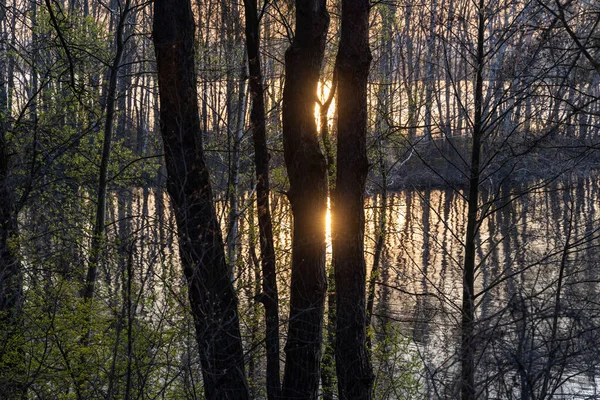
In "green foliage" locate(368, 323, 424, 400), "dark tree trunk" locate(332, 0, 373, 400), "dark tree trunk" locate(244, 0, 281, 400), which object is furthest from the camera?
"green foliage" locate(368, 323, 424, 400)

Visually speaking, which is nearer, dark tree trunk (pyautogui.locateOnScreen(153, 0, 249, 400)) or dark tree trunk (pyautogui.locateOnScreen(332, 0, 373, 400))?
dark tree trunk (pyautogui.locateOnScreen(153, 0, 249, 400))

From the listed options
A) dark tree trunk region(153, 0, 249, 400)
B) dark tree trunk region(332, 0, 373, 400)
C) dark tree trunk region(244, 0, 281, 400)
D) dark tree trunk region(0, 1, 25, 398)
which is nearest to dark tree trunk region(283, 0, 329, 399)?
dark tree trunk region(332, 0, 373, 400)

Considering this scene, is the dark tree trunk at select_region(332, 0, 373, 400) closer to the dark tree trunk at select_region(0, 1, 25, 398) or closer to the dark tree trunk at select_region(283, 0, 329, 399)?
the dark tree trunk at select_region(283, 0, 329, 399)

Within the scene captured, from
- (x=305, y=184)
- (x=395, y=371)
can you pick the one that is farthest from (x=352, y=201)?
(x=395, y=371)

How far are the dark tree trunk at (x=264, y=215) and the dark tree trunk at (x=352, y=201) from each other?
0.74 m

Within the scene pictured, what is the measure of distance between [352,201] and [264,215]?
120 cm

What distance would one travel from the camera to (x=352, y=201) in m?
7.18

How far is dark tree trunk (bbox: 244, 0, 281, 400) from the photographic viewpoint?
757 cm

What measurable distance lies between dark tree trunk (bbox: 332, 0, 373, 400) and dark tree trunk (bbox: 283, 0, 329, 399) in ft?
0.68

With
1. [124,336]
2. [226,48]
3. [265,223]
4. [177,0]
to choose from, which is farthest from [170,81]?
[226,48]

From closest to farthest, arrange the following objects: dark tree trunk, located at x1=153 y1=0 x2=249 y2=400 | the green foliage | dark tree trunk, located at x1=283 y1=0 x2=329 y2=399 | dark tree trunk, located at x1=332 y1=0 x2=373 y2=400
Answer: dark tree trunk, located at x1=153 y1=0 x2=249 y2=400 → dark tree trunk, located at x1=332 y1=0 x2=373 y2=400 → dark tree trunk, located at x1=283 y1=0 x2=329 y2=399 → the green foliage

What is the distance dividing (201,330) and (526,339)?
9.82 feet

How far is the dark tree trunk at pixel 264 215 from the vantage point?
757 cm

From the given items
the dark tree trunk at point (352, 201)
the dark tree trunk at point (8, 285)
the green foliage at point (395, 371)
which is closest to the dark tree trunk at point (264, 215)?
the dark tree trunk at point (352, 201)
